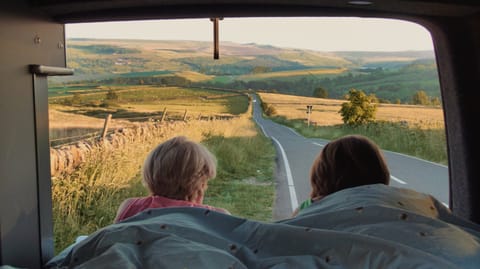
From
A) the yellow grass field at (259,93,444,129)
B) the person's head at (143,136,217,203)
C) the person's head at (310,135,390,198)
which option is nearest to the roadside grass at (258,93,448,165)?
the yellow grass field at (259,93,444,129)

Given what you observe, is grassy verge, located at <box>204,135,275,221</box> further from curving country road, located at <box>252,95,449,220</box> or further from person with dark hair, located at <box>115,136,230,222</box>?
person with dark hair, located at <box>115,136,230,222</box>

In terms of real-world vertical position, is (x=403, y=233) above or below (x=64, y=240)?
above

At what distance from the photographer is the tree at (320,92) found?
2.24 m

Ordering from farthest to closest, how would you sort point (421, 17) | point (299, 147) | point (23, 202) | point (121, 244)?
1. point (299, 147)
2. point (421, 17)
3. point (23, 202)
4. point (121, 244)

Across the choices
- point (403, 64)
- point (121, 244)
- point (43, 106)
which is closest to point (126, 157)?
point (43, 106)

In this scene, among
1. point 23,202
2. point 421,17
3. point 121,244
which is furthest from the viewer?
point 421,17

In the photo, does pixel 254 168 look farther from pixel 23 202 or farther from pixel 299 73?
pixel 23 202

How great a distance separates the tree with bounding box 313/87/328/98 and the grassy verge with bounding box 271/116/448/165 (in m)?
0.12

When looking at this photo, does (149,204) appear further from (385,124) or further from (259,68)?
(385,124)

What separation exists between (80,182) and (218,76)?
66 cm

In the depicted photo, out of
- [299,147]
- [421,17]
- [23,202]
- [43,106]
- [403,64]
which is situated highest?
[421,17]

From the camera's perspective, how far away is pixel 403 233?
4.17ft

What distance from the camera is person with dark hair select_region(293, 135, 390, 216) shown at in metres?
1.70

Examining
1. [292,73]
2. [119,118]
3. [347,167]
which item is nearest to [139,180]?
[119,118]
